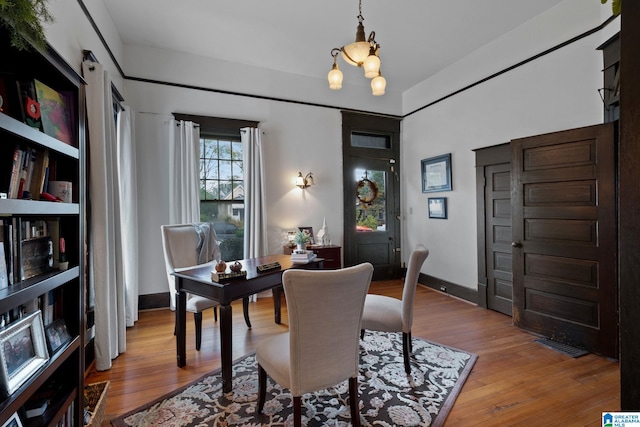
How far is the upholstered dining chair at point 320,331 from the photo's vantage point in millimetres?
1576

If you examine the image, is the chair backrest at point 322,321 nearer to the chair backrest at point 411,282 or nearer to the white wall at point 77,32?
the chair backrest at point 411,282

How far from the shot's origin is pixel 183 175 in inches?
162

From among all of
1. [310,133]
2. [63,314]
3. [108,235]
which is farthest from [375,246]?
[63,314]

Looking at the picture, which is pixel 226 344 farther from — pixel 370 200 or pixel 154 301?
pixel 370 200

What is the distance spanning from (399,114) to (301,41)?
2446 mm

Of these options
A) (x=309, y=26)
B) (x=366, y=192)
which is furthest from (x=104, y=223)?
(x=366, y=192)

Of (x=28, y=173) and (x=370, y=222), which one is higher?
(x=28, y=173)

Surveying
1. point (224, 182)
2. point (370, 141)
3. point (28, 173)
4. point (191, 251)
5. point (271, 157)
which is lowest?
point (191, 251)

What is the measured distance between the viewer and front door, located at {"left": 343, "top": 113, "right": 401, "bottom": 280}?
17.5ft

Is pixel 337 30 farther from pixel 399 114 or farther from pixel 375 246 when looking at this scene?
pixel 375 246

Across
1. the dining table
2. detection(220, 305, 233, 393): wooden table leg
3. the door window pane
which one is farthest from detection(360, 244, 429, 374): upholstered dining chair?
the door window pane

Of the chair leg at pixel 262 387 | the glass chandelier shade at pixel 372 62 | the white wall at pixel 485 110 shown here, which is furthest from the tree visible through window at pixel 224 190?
the white wall at pixel 485 110

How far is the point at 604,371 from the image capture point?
250 cm

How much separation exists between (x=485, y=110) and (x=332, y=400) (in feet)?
12.9
